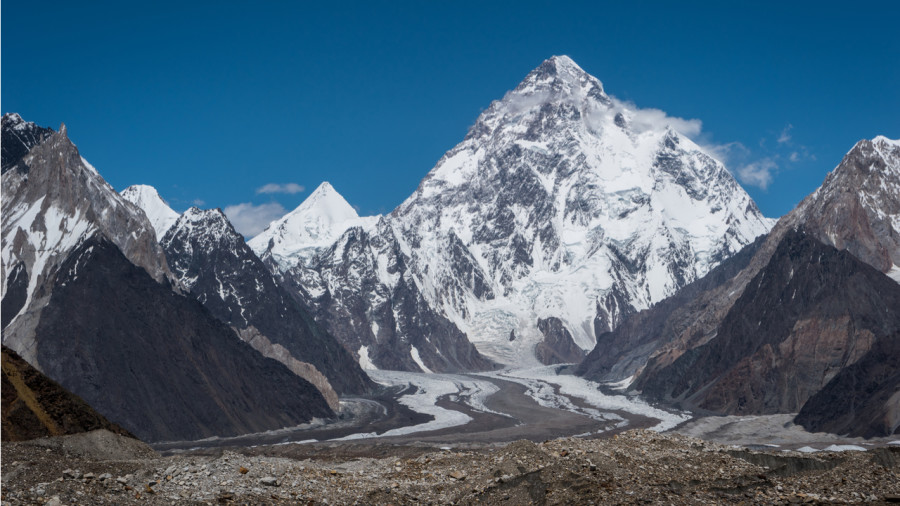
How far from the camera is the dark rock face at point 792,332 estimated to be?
13550 centimetres

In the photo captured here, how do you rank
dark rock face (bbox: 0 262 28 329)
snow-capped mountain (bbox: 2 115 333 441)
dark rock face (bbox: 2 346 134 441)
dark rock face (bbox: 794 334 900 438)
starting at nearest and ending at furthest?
1. dark rock face (bbox: 2 346 134 441)
2. dark rock face (bbox: 794 334 900 438)
3. snow-capped mountain (bbox: 2 115 333 441)
4. dark rock face (bbox: 0 262 28 329)

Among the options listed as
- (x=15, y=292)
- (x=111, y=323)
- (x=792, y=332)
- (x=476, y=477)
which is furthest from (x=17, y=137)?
(x=476, y=477)


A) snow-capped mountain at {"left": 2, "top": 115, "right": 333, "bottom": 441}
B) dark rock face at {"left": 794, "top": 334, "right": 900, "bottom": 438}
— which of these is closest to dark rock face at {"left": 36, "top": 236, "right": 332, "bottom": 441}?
snow-capped mountain at {"left": 2, "top": 115, "right": 333, "bottom": 441}

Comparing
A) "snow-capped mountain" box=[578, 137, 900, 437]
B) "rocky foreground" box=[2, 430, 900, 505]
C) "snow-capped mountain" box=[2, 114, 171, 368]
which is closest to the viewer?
"rocky foreground" box=[2, 430, 900, 505]

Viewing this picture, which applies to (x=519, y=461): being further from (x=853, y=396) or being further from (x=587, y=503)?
(x=853, y=396)

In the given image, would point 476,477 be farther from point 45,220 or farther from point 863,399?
point 45,220

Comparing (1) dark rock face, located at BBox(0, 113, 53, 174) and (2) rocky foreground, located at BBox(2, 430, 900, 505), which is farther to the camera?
(1) dark rock face, located at BBox(0, 113, 53, 174)

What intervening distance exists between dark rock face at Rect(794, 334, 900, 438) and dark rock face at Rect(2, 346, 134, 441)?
77.2 meters

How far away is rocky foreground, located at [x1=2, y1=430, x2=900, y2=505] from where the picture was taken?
28547mm

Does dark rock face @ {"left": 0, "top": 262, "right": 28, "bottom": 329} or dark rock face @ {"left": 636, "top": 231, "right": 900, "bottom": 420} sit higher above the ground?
dark rock face @ {"left": 0, "top": 262, "right": 28, "bottom": 329}

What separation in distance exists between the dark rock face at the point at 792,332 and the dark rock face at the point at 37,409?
10581cm

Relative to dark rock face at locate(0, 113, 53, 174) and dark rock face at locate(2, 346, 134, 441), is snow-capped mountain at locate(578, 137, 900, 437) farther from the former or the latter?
dark rock face at locate(0, 113, 53, 174)

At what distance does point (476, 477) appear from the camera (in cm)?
3475

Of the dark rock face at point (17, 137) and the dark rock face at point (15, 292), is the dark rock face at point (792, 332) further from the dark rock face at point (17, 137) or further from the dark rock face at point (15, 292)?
the dark rock face at point (17, 137)
